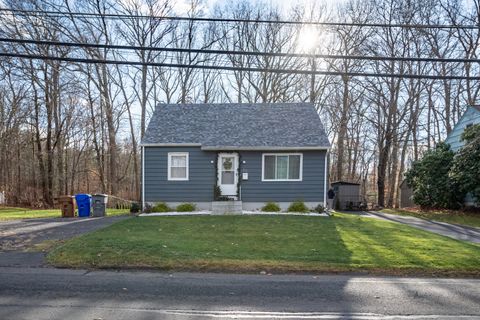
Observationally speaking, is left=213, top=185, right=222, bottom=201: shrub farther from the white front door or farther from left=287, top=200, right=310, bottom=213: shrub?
left=287, top=200, right=310, bottom=213: shrub

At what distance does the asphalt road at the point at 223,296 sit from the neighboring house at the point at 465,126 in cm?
1389

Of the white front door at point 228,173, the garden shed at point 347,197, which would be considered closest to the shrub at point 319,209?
the white front door at point 228,173

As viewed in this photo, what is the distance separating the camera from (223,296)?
16.2ft

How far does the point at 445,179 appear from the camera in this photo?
17.3 metres

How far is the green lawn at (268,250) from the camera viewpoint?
6.51 meters

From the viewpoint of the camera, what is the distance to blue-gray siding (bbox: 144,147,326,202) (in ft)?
49.3

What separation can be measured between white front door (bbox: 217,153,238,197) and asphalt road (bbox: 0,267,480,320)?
907 centimetres

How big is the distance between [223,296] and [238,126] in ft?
40.4

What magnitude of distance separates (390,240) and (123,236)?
738 centimetres

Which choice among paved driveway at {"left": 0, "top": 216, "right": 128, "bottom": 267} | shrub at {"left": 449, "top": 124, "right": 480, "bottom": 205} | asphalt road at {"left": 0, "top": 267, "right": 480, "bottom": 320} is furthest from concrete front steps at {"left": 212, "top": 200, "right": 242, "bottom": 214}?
shrub at {"left": 449, "top": 124, "right": 480, "bottom": 205}

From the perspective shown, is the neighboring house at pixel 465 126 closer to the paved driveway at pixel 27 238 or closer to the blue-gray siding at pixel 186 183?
the blue-gray siding at pixel 186 183

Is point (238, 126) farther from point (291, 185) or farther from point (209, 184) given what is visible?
point (291, 185)

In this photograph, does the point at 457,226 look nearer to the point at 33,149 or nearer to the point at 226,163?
the point at 226,163

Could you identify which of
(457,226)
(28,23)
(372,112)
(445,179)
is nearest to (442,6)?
(372,112)
